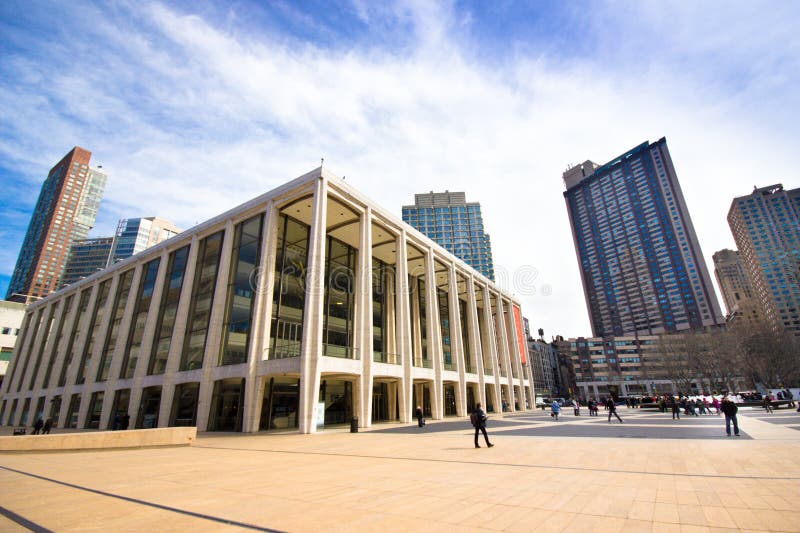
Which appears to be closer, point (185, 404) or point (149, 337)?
point (185, 404)

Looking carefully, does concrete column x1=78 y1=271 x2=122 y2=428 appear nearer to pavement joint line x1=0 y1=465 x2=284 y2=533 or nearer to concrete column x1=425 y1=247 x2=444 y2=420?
concrete column x1=425 y1=247 x2=444 y2=420

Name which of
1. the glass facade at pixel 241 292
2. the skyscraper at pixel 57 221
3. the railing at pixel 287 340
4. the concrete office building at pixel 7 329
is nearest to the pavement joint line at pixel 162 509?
the railing at pixel 287 340

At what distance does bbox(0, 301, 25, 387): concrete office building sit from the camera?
62500 millimetres

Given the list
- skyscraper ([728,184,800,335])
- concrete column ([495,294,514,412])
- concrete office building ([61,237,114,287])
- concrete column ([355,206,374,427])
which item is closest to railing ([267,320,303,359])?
concrete column ([355,206,374,427])

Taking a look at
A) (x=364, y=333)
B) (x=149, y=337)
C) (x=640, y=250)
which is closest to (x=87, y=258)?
(x=149, y=337)

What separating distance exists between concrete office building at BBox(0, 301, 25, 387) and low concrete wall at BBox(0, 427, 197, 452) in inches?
2771

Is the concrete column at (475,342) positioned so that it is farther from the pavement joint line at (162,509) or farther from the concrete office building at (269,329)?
the pavement joint line at (162,509)

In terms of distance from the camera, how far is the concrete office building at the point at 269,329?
86.7ft

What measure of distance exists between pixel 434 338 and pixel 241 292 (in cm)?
1907

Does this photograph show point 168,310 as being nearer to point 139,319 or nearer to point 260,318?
point 139,319

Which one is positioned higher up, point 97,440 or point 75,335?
point 75,335

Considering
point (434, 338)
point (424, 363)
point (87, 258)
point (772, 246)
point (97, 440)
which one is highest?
point (87, 258)

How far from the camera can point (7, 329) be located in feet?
211

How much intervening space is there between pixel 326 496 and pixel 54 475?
26.2 ft
